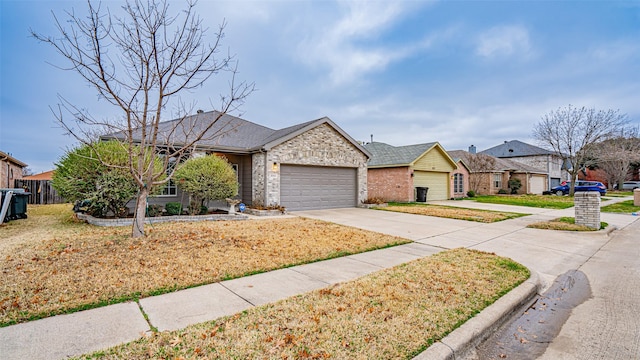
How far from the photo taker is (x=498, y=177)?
97.8ft

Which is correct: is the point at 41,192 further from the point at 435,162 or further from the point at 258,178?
the point at 435,162

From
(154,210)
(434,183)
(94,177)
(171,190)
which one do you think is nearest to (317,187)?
(171,190)

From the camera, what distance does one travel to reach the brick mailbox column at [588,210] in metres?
9.29

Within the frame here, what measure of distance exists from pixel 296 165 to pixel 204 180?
4593 millimetres

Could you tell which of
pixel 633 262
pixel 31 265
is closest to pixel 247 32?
pixel 31 265

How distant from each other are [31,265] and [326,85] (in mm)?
16733

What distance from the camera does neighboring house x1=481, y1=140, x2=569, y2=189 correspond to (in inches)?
1527

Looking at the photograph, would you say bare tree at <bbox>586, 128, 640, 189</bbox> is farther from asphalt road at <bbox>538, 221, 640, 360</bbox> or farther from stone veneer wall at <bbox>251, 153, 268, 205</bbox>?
stone veneer wall at <bbox>251, 153, 268, 205</bbox>

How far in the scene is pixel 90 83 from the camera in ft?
19.7

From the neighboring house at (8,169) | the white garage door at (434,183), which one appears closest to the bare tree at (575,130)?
the white garage door at (434,183)

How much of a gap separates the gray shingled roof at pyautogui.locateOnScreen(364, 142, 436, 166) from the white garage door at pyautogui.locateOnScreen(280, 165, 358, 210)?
480cm

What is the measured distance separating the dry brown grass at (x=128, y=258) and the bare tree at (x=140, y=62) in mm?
1214

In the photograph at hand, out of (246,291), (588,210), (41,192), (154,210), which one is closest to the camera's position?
(246,291)

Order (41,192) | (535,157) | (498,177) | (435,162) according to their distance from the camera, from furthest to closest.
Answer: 1. (535,157)
2. (498,177)
3. (435,162)
4. (41,192)
